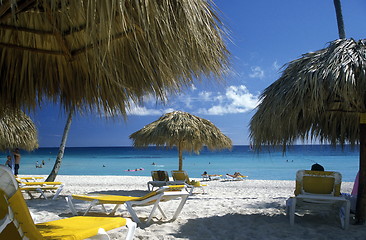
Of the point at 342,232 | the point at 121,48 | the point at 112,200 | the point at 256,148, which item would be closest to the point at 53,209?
the point at 112,200

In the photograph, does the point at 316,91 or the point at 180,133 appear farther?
the point at 180,133

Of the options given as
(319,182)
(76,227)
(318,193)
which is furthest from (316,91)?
(76,227)

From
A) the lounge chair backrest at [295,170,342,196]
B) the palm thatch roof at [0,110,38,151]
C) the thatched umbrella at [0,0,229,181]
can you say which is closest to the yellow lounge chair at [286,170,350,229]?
the lounge chair backrest at [295,170,342,196]

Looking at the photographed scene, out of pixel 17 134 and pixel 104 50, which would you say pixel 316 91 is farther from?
pixel 17 134

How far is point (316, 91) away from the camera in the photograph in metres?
3.70

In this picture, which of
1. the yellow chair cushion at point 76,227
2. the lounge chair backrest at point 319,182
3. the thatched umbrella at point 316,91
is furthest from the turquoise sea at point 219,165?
the yellow chair cushion at point 76,227

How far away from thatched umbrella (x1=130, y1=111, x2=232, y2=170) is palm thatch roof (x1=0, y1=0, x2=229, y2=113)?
18.9ft

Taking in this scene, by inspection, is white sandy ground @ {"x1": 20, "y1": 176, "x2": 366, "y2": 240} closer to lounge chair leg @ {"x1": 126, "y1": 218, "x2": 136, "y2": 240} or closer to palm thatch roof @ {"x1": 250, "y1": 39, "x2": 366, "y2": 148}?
lounge chair leg @ {"x1": 126, "y1": 218, "x2": 136, "y2": 240}

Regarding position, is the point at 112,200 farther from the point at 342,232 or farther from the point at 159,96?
the point at 342,232

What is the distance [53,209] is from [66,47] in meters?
3.36

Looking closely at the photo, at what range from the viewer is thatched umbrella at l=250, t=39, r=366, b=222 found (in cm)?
364

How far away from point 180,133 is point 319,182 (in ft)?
16.9

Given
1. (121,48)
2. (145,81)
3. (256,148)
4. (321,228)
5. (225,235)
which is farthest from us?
(256,148)

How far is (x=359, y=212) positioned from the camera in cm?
418
